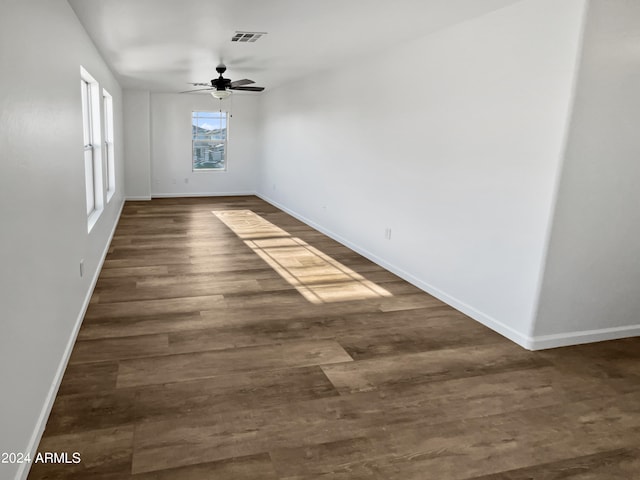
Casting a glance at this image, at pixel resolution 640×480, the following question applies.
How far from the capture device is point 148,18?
3.82 metres

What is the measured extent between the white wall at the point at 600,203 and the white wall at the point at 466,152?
0.35ft

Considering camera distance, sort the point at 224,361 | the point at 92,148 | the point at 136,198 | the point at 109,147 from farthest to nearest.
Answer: the point at 136,198 → the point at 109,147 → the point at 92,148 → the point at 224,361

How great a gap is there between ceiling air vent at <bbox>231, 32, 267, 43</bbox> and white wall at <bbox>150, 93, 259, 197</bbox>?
5850mm

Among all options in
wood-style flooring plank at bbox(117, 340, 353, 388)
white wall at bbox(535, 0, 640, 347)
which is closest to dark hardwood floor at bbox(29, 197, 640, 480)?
wood-style flooring plank at bbox(117, 340, 353, 388)

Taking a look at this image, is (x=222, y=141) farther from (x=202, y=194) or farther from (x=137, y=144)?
(x=137, y=144)

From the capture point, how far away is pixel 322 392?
267cm

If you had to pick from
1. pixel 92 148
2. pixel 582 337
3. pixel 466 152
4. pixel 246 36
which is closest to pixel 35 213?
pixel 246 36

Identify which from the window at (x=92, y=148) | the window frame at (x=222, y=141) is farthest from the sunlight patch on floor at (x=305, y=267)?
the window frame at (x=222, y=141)

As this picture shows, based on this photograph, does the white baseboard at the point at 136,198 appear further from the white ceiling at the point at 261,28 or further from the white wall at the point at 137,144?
the white ceiling at the point at 261,28

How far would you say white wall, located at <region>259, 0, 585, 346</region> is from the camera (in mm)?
3123

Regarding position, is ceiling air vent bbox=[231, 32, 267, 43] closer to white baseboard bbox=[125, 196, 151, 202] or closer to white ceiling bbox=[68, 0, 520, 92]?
white ceiling bbox=[68, 0, 520, 92]

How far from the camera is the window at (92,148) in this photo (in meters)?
4.77

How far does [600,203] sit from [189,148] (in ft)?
28.8

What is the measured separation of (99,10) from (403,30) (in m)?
2.42
